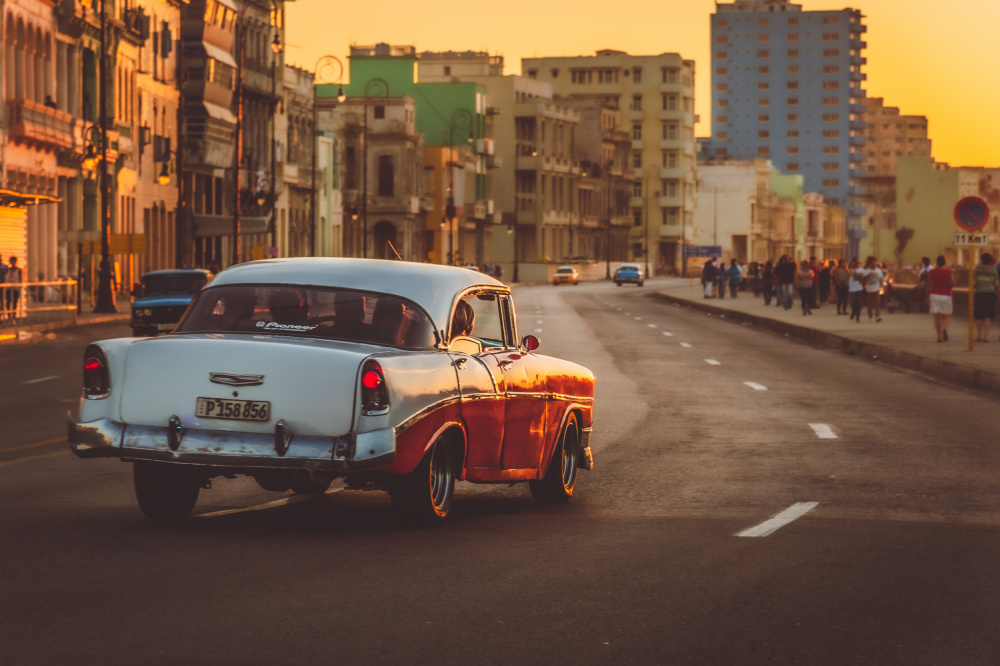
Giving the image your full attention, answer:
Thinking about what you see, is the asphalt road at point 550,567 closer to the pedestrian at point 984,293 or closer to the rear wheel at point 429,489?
the rear wheel at point 429,489

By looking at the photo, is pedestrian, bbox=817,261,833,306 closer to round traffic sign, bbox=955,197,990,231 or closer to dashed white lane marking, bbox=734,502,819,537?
round traffic sign, bbox=955,197,990,231

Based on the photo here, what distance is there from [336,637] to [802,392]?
58.9 ft

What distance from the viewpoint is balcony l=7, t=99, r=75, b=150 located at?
56562 millimetres

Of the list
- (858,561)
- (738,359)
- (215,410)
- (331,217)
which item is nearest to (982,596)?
(858,561)

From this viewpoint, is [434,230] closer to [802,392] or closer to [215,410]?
[802,392]

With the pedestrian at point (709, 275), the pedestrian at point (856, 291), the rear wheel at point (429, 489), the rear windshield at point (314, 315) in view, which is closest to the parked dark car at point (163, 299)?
the pedestrian at point (856, 291)

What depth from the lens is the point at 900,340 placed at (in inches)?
1496

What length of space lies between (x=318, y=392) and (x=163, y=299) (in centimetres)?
2982

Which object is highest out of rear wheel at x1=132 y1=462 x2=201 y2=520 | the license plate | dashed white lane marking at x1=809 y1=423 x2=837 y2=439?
the license plate

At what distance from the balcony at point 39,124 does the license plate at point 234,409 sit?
1924 inches

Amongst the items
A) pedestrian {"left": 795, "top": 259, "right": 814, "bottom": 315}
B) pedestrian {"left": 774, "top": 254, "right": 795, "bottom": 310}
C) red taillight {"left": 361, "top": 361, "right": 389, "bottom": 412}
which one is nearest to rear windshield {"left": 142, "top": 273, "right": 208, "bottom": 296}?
pedestrian {"left": 795, "top": 259, "right": 814, "bottom": 315}

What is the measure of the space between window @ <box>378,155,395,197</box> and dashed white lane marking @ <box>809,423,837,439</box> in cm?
10152

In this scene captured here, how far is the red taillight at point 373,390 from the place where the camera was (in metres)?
9.63

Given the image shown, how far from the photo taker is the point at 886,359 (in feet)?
111
